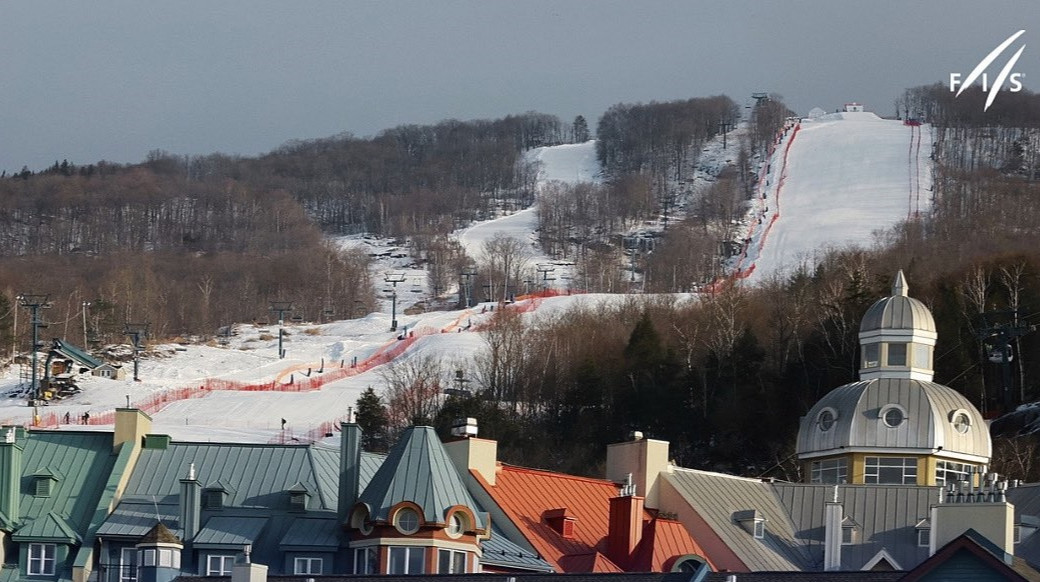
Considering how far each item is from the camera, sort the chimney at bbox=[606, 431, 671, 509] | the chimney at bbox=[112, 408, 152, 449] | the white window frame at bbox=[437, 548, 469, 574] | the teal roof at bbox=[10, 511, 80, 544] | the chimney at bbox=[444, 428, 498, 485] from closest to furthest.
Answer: the white window frame at bbox=[437, 548, 469, 574] < the teal roof at bbox=[10, 511, 80, 544] < the chimney at bbox=[112, 408, 152, 449] < the chimney at bbox=[444, 428, 498, 485] < the chimney at bbox=[606, 431, 671, 509]

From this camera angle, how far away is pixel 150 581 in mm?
52031

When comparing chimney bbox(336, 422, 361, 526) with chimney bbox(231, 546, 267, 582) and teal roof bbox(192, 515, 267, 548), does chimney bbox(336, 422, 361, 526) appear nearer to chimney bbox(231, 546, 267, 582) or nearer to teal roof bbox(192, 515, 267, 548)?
teal roof bbox(192, 515, 267, 548)

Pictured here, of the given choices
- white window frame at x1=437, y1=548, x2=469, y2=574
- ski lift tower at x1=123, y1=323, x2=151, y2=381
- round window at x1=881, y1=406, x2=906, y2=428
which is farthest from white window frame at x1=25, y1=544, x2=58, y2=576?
ski lift tower at x1=123, y1=323, x2=151, y2=381

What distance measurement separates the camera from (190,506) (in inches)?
2121

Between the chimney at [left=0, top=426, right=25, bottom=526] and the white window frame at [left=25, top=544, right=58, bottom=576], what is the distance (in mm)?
876

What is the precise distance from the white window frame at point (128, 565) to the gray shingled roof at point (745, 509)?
1425cm

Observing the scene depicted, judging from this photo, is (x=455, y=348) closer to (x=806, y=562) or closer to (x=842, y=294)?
(x=842, y=294)

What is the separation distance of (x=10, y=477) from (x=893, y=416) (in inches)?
950

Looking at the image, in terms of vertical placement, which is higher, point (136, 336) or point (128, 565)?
point (128, 565)

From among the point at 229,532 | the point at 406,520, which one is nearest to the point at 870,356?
the point at 406,520

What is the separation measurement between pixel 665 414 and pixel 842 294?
34.6 feet

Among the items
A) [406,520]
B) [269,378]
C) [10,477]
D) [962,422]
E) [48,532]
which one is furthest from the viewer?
[269,378]

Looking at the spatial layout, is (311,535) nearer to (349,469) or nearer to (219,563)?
(219,563)

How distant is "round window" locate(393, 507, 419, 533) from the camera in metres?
51.0
